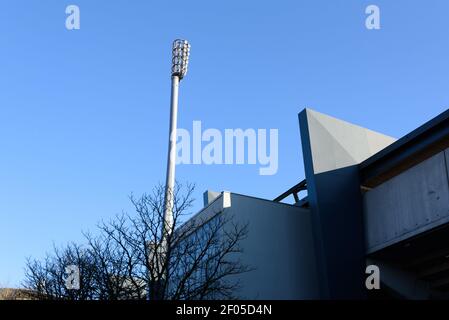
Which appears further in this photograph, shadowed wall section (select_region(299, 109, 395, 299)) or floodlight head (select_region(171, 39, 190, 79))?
floodlight head (select_region(171, 39, 190, 79))

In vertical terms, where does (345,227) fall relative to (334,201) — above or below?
below

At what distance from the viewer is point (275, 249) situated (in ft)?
88.5

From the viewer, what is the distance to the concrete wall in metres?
25.7

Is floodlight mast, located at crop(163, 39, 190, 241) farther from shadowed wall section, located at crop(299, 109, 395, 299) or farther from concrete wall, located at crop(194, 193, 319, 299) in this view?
shadowed wall section, located at crop(299, 109, 395, 299)

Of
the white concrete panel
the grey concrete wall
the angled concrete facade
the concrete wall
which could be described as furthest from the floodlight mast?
the grey concrete wall

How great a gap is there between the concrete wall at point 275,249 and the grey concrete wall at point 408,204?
3342 millimetres

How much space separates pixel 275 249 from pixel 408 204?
6894mm

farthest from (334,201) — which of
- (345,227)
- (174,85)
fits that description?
(174,85)

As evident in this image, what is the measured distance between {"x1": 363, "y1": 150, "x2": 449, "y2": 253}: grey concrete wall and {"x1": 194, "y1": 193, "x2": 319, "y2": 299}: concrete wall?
11.0 ft

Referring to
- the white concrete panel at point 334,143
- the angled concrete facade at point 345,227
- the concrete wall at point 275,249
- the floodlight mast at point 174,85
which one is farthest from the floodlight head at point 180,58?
the concrete wall at point 275,249

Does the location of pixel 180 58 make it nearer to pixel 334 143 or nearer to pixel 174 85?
pixel 174 85

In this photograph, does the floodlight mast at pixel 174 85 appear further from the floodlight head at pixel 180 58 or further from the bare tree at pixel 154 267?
the bare tree at pixel 154 267

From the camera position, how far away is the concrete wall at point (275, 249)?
25.7m
